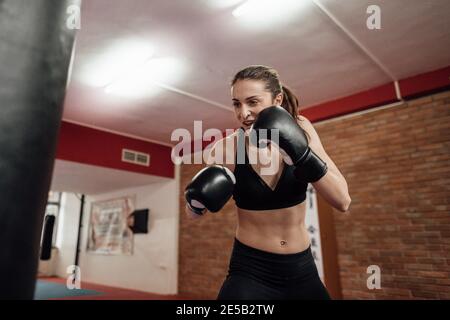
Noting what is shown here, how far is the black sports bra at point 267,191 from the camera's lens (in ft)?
4.13

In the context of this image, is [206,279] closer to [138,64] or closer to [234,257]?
[138,64]

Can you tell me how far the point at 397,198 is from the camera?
3674 mm

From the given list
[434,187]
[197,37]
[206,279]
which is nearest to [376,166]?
[434,187]

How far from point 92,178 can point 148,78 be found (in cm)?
325

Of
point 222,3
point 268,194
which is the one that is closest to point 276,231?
point 268,194

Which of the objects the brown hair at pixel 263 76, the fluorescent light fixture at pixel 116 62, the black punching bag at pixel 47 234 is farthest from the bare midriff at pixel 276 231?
the fluorescent light fixture at pixel 116 62

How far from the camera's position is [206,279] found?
17.8ft

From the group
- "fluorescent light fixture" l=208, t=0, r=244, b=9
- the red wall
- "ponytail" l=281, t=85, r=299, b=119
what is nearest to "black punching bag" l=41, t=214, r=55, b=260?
the red wall

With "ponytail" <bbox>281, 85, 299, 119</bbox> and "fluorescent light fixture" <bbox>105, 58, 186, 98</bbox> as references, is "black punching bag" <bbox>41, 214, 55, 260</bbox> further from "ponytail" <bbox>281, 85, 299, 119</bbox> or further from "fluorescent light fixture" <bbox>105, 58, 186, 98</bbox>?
"ponytail" <bbox>281, 85, 299, 119</bbox>

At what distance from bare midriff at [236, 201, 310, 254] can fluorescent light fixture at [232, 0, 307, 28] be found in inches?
76.7

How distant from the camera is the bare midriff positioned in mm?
1265

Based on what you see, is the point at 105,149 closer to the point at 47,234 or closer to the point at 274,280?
the point at 47,234

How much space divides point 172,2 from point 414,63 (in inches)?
106

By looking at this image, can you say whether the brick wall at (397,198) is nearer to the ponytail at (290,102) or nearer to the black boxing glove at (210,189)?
the ponytail at (290,102)
